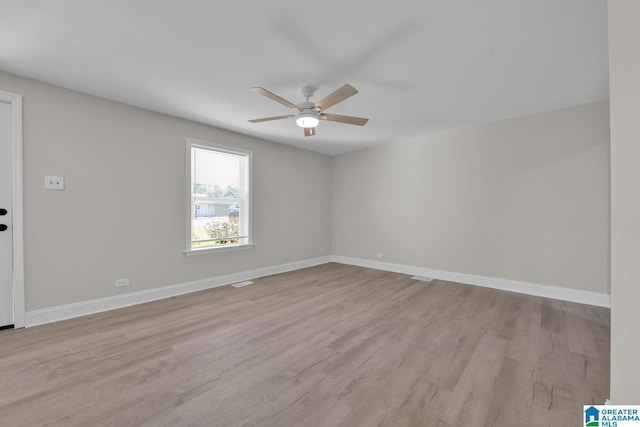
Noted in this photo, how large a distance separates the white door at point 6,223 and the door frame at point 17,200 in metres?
0.04

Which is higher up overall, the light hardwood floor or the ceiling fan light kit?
the ceiling fan light kit

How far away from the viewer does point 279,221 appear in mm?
5066

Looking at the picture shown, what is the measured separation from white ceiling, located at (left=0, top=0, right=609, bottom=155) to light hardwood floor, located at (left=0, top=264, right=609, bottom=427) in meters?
2.54

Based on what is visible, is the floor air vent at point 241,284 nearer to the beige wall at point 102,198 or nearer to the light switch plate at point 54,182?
the beige wall at point 102,198

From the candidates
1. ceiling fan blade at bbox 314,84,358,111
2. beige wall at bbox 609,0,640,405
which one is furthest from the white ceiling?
beige wall at bbox 609,0,640,405

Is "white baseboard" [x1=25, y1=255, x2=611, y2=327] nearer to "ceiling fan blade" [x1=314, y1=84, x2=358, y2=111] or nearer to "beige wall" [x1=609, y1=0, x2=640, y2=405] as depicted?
"beige wall" [x1=609, y1=0, x2=640, y2=405]

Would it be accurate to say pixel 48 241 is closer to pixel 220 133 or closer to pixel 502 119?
pixel 220 133

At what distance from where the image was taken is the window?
391 centimetres

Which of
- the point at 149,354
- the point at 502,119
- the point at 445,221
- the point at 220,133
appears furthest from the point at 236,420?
the point at 502,119

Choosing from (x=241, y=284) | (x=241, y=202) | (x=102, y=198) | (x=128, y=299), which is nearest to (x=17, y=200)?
(x=102, y=198)

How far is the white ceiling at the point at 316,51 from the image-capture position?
1.74 m

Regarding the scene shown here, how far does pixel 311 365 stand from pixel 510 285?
11.2 ft

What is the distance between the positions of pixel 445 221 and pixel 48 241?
5364 mm

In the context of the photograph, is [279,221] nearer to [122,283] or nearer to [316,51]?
[122,283]
